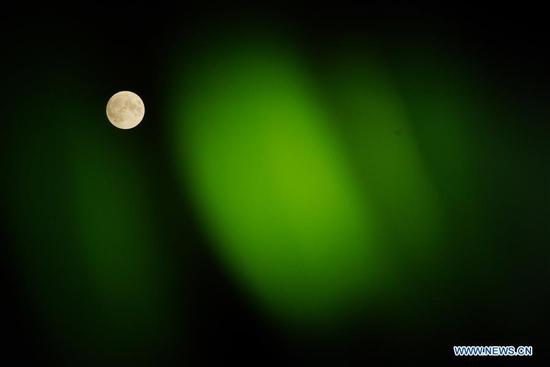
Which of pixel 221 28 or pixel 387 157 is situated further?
pixel 221 28

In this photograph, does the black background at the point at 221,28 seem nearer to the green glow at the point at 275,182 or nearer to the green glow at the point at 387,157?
the green glow at the point at 275,182

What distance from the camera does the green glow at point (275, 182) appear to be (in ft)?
7.80

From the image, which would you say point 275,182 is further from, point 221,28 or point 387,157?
point 221,28

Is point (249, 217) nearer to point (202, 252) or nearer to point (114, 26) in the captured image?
point (202, 252)

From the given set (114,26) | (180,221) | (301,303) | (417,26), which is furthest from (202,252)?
(417,26)

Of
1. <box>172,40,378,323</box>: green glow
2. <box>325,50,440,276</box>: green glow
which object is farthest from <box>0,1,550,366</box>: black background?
<box>325,50,440,276</box>: green glow

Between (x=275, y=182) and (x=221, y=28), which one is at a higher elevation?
(x=221, y=28)

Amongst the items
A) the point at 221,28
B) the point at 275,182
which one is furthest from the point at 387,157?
the point at 221,28

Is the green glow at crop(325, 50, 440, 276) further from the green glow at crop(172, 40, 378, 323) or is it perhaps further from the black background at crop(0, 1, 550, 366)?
the black background at crop(0, 1, 550, 366)

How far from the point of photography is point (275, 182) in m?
2.44

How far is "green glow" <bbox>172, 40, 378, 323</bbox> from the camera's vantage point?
7.80 ft

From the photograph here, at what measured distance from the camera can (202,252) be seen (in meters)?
2.42

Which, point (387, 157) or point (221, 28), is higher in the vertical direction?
point (221, 28)

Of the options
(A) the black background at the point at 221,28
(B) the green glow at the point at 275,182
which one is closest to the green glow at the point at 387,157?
(B) the green glow at the point at 275,182
